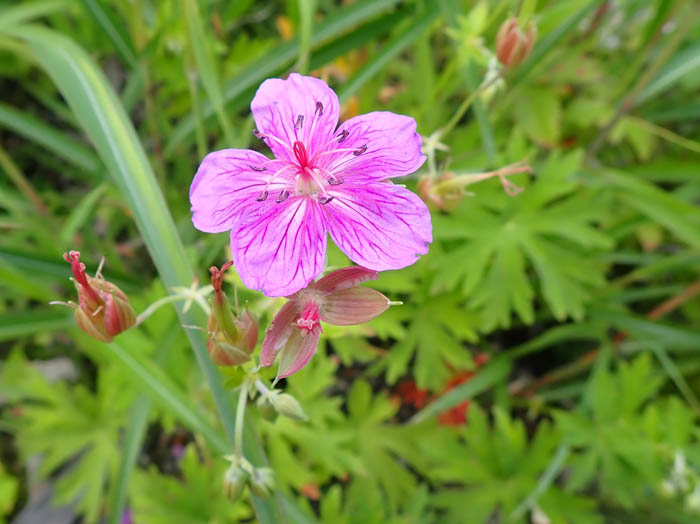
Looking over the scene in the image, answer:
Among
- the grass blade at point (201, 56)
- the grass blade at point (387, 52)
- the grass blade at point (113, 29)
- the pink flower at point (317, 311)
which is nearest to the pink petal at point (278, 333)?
the pink flower at point (317, 311)

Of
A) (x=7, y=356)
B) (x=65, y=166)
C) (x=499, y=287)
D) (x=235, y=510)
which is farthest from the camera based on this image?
(x=65, y=166)

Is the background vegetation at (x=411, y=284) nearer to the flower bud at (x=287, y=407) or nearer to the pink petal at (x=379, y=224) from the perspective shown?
the flower bud at (x=287, y=407)

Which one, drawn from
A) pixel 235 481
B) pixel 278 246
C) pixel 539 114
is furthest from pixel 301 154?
pixel 539 114

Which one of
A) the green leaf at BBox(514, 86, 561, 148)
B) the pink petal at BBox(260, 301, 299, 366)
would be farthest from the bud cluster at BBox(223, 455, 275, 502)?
the green leaf at BBox(514, 86, 561, 148)

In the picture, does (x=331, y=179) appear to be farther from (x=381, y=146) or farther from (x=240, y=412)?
(x=240, y=412)

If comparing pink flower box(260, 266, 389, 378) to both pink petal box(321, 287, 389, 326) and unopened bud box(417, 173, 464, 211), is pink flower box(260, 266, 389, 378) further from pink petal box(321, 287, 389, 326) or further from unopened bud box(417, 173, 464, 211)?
unopened bud box(417, 173, 464, 211)

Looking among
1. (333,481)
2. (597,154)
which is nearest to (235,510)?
(333,481)

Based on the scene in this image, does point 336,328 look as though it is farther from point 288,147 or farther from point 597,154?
point 597,154
